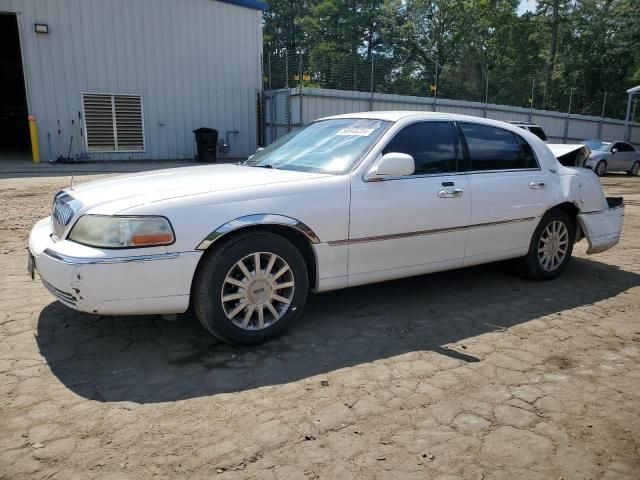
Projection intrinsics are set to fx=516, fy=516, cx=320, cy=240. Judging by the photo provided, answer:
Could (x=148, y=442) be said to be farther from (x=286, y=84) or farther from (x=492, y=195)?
(x=286, y=84)

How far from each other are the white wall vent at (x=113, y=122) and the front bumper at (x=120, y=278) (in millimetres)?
14603

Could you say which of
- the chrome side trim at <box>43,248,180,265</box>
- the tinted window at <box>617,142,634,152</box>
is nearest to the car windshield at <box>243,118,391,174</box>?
the chrome side trim at <box>43,248,180,265</box>

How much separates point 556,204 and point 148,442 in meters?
4.17

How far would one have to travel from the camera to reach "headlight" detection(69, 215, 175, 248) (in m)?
3.01

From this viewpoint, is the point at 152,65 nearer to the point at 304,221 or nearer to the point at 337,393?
the point at 304,221

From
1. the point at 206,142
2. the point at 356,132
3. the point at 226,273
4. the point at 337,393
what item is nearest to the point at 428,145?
the point at 356,132

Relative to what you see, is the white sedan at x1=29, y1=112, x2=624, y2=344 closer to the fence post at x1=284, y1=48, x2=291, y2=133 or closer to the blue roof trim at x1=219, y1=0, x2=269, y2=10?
the fence post at x1=284, y1=48, x2=291, y2=133

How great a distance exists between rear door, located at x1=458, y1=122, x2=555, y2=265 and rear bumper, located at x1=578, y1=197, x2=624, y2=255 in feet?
2.21

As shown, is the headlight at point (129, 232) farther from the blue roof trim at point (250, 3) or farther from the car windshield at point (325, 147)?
the blue roof trim at point (250, 3)

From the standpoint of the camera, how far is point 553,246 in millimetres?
5113

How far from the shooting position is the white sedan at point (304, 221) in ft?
10.0

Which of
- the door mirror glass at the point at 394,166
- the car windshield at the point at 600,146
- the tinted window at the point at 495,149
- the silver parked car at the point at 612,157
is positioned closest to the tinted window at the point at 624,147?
the silver parked car at the point at 612,157

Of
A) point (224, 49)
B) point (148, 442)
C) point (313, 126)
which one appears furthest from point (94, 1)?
point (148, 442)

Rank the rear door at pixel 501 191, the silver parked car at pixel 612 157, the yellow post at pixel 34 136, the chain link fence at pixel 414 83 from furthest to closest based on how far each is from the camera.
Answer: the chain link fence at pixel 414 83
the silver parked car at pixel 612 157
the yellow post at pixel 34 136
the rear door at pixel 501 191
